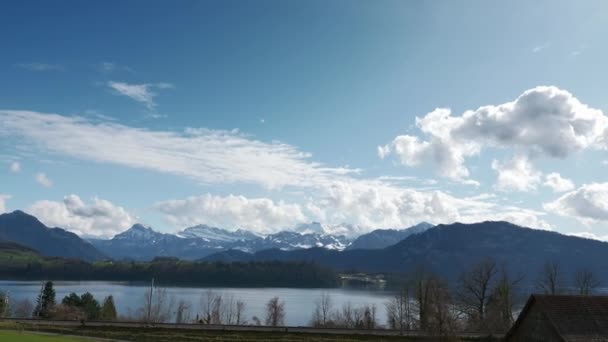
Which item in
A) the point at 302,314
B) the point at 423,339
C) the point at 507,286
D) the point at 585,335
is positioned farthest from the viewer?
the point at 302,314

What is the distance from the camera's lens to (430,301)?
Answer: 77938mm

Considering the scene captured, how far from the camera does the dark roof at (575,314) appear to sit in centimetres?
3469

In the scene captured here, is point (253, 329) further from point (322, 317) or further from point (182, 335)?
point (322, 317)

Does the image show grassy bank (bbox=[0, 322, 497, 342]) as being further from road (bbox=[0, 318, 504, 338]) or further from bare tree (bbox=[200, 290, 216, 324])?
bare tree (bbox=[200, 290, 216, 324])

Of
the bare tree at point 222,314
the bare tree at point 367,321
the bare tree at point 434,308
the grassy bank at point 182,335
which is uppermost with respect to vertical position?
the bare tree at point 434,308

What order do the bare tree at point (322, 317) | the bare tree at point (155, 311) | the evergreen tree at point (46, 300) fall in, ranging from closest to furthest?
the bare tree at point (155, 311) → the bare tree at point (322, 317) → the evergreen tree at point (46, 300)

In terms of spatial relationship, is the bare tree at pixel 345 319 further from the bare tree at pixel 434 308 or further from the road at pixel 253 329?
the road at pixel 253 329

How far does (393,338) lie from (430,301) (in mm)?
22697

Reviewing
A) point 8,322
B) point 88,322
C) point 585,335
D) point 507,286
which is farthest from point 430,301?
point 8,322

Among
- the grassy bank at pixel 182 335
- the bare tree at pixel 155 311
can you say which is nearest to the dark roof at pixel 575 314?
the grassy bank at pixel 182 335

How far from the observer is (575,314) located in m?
35.8

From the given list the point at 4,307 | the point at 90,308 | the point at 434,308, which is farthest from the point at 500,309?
the point at 4,307

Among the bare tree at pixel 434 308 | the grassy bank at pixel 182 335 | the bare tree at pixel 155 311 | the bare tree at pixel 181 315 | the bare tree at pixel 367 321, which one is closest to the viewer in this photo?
the grassy bank at pixel 182 335

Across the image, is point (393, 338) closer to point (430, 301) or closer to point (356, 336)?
point (356, 336)
